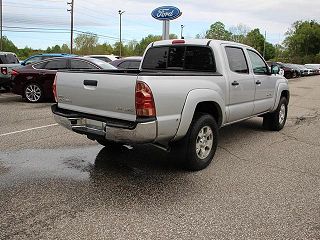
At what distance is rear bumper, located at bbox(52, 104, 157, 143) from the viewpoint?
4.17m

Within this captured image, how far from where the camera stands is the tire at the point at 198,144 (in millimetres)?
4801

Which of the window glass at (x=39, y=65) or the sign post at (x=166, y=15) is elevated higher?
the sign post at (x=166, y=15)

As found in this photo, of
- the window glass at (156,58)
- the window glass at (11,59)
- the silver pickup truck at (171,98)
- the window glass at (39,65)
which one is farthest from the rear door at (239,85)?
the window glass at (11,59)

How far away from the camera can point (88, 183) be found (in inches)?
180

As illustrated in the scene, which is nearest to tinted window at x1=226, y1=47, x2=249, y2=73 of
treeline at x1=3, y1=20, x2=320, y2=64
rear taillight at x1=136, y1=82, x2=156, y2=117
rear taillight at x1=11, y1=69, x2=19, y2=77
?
rear taillight at x1=136, y1=82, x2=156, y2=117

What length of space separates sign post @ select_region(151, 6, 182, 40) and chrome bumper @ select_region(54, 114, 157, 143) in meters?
14.0

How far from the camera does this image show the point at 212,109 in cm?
542

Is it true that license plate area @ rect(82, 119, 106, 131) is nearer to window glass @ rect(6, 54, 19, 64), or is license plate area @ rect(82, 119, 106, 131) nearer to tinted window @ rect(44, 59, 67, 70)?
tinted window @ rect(44, 59, 67, 70)

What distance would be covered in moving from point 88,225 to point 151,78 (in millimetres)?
1743

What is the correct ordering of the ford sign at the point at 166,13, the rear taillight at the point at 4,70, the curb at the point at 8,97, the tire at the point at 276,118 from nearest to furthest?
the tire at the point at 276,118 → the curb at the point at 8,97 → the rear taillight at the point at 4,70 → the ford sign at the point at 166,13

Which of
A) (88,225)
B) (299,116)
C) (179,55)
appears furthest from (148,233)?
(299,116)

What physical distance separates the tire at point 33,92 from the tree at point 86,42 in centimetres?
9224

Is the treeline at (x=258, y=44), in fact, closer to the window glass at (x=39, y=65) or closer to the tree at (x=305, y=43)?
the tree at (x=305, y=43)

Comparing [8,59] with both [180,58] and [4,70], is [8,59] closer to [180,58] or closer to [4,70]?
[4,70]
